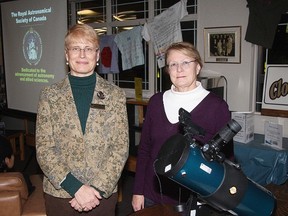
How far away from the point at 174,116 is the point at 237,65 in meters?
2.09

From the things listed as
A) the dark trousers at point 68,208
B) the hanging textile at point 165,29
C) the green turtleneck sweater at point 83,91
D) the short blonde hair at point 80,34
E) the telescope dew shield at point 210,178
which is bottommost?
the dark trousers at point 68,208

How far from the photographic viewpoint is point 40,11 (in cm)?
390

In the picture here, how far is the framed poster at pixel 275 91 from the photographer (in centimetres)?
313

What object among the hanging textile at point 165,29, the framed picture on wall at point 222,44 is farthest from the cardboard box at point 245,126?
the hanging textile at point 165,29

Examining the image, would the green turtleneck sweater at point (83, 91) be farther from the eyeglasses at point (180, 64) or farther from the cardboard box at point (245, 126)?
the cardboard box at point (245, 126)

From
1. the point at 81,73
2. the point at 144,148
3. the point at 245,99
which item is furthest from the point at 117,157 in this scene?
the point at 245,99

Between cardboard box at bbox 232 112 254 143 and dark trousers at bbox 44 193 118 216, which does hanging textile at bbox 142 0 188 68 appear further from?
dark trousers at bbox 44 193 118 216

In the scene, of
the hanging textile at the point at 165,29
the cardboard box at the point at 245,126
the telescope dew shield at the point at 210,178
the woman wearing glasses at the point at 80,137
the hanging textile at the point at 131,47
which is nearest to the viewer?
the telescope dew shield at the point at 210,178

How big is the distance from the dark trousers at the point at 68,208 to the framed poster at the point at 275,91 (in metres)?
2.28

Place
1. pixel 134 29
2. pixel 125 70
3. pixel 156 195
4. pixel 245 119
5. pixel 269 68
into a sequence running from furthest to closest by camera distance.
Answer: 1. pixel 125 70
2. pixel 134 29
3. pixel 269 68
4. pixel 245 119
5. pixel 156 195

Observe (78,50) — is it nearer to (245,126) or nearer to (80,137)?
(80,137)

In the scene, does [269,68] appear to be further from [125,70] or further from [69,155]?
[69,155]

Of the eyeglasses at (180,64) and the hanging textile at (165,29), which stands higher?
the hanging textile at (165,29)

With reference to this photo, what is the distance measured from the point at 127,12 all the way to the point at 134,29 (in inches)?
16.2
